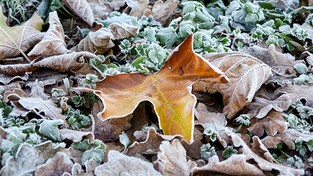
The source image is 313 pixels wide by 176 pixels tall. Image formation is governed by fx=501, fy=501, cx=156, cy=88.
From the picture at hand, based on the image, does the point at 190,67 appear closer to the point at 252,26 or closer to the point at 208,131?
the point at 208,131

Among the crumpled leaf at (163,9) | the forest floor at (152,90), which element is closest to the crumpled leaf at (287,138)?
the forest floor at (152,90)

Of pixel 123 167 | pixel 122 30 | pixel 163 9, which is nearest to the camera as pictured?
pixel 123 167

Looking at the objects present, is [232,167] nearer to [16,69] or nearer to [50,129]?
[50,129]

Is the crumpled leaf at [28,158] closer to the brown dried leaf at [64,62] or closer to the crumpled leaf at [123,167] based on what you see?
the crumpled leaf at [123,167]

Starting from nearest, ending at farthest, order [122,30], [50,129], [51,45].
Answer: [50,129] → [51,45] → [122,30]

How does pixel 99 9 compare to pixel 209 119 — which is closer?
pixel 209 119

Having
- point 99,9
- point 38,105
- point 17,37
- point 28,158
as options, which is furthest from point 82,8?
point 28,158

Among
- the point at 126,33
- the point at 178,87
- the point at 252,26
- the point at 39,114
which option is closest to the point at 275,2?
the point at 252,26
